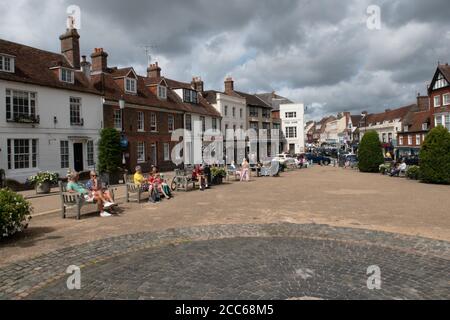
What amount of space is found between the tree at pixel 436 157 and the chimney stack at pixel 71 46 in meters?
24.8

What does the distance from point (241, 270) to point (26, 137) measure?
19769 mm

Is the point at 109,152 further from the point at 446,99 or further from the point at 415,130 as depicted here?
the point at 415,130

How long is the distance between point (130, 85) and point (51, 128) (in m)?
9.38

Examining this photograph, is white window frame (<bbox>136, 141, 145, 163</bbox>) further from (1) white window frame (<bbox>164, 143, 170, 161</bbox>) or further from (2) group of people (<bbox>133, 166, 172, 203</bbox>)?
(2) group of people (<bbox>133, 166, 172, 203</bbox>)

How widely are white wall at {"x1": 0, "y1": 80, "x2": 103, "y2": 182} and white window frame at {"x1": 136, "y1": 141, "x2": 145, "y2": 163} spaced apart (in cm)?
445

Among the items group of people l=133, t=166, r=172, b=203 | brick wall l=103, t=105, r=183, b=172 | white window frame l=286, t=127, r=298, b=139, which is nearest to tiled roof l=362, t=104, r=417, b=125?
white window frame l=286, t=127, r=298, b=139

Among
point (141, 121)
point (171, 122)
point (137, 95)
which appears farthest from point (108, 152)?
point (171, 122)

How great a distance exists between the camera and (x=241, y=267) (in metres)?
5.80

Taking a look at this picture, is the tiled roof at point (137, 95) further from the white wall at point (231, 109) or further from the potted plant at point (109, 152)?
the white wall at point (231, 109)

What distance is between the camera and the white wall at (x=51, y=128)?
1970 cm

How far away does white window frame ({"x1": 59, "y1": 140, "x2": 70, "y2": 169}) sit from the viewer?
23219 mm

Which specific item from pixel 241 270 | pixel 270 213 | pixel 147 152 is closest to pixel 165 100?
pixel 147 152

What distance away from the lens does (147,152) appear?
30.9m

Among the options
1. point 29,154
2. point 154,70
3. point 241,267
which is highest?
point 154,70
